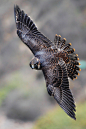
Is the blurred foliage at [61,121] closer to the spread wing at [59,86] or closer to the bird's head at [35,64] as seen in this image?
the spread wing at [59,86]

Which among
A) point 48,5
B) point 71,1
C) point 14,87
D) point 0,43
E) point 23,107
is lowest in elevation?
point 23,107

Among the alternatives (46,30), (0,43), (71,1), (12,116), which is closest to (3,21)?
(0,43)

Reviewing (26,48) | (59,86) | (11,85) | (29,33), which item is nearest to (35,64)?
(59,86)

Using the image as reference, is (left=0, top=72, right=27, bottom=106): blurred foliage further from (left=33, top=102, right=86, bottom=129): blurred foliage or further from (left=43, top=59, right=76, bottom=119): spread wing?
(left=43, top=59, right=76, bottom=119): spread wing

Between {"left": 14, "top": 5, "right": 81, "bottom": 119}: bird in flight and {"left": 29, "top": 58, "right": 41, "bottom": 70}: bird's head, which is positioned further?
{"left": 29, "top": 58, "right": 41, "bottom": 70}: bird's head

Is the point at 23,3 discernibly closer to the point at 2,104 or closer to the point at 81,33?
the point at 81,33

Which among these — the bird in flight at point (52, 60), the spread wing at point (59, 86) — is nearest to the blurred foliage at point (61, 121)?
the bird in flight at point (52, 60)

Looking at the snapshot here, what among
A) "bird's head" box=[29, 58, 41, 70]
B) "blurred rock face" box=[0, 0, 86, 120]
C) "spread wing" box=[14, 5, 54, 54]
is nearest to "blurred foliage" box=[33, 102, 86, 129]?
"blurred rock face" box=[0, 0, 86, 120]
